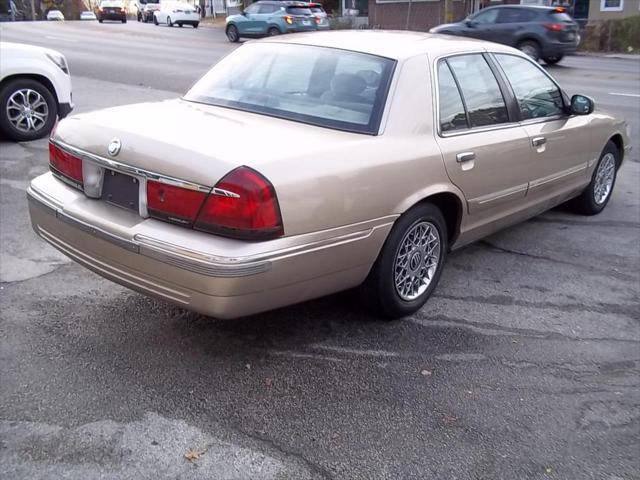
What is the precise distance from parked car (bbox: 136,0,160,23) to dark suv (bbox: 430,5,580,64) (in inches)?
1477

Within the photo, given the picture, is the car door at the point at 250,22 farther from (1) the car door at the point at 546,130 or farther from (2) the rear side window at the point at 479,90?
(2) the rear side window at the point at 479,90

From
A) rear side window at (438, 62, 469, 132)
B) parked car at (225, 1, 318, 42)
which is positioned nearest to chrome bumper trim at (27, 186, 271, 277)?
rear side window at (438, 62, 469, 132)

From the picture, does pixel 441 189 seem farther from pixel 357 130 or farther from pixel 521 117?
pixel 521 117

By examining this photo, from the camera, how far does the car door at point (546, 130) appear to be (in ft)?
17.2

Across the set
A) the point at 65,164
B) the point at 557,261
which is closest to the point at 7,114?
the point at 65,164

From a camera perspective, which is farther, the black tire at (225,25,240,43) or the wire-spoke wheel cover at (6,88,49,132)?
the black tire at (225,25,240,43)

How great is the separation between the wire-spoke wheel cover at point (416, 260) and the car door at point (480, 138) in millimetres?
360

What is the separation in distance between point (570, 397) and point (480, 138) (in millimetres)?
1766

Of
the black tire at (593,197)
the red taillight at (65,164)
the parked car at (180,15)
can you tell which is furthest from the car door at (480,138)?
the parked car at (180,15)

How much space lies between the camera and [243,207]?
3328mm

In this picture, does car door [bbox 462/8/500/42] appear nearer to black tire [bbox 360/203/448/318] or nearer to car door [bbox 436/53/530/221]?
car door [bbox 436/53/530/221]

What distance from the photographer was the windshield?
415cm

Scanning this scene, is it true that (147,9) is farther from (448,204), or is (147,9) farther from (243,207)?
(243,207)

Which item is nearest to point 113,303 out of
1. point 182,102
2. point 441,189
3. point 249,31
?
point 182,102
